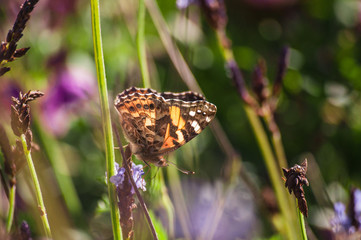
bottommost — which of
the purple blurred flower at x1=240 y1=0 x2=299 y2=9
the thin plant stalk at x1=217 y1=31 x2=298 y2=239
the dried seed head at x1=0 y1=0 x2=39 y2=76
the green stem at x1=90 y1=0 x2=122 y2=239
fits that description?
the thin plant stalk at x1=217 y1=31 x2=298 y2=239

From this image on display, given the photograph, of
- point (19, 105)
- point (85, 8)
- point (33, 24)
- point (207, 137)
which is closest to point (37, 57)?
point (33, 24)

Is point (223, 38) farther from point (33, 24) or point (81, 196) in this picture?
point (33, 24)

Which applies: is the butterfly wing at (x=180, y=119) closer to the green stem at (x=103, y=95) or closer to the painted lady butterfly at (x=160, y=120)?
the painted lady butterfly at (x=160, y=120)

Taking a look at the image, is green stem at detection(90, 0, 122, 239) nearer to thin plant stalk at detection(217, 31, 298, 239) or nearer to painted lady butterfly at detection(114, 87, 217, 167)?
painted lady butterfly at detection(114, 87, 217, 167)

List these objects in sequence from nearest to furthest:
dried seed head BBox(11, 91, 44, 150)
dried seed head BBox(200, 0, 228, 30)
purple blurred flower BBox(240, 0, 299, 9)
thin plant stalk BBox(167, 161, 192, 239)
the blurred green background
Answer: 1. dried seed head BBox(11, 91, 44, 150)
2. thin plant stalk BBox(167, 161, 192, 239)
3. dried seed head BBox(200, 0, 228, 30)
4. the blurred green background
5. purple blurred flower BBox(240, 0, 299, 9)

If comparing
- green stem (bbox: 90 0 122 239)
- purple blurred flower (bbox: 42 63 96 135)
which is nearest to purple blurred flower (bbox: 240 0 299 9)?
purple blurred flower (bbox: 42 63 96 135)

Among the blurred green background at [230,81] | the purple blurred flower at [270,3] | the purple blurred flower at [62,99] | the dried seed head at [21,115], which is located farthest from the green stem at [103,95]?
the purple blurred flower at [270,3]
